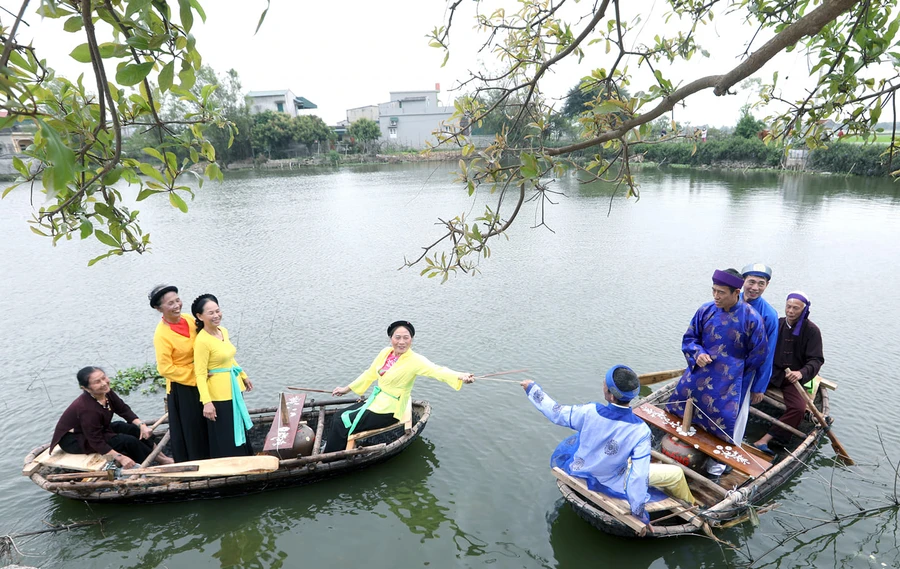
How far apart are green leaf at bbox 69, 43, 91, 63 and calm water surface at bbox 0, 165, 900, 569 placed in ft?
7.24

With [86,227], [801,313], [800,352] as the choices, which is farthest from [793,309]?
[86,227]

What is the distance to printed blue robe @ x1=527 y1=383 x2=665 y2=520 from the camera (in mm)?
4051

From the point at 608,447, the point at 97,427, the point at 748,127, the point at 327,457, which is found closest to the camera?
the point at 608,447

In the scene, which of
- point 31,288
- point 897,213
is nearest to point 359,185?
point 31,288

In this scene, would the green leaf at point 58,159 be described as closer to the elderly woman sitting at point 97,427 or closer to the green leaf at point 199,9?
the green leaf at point 199,9

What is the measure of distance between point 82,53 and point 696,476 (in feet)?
18.0

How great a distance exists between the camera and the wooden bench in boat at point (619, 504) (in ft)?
13.8

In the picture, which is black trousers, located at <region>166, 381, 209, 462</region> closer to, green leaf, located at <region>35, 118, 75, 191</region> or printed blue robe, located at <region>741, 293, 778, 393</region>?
green leaf, located at <region>35, 118, 75, 191</region>

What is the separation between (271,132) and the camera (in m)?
50.4

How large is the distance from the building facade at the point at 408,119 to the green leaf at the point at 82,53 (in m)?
61.8

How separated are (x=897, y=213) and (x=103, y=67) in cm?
2514

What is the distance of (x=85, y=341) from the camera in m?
9.45

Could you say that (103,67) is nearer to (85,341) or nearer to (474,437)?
(474,437)

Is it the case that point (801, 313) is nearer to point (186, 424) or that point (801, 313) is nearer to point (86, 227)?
point (86, 227)
